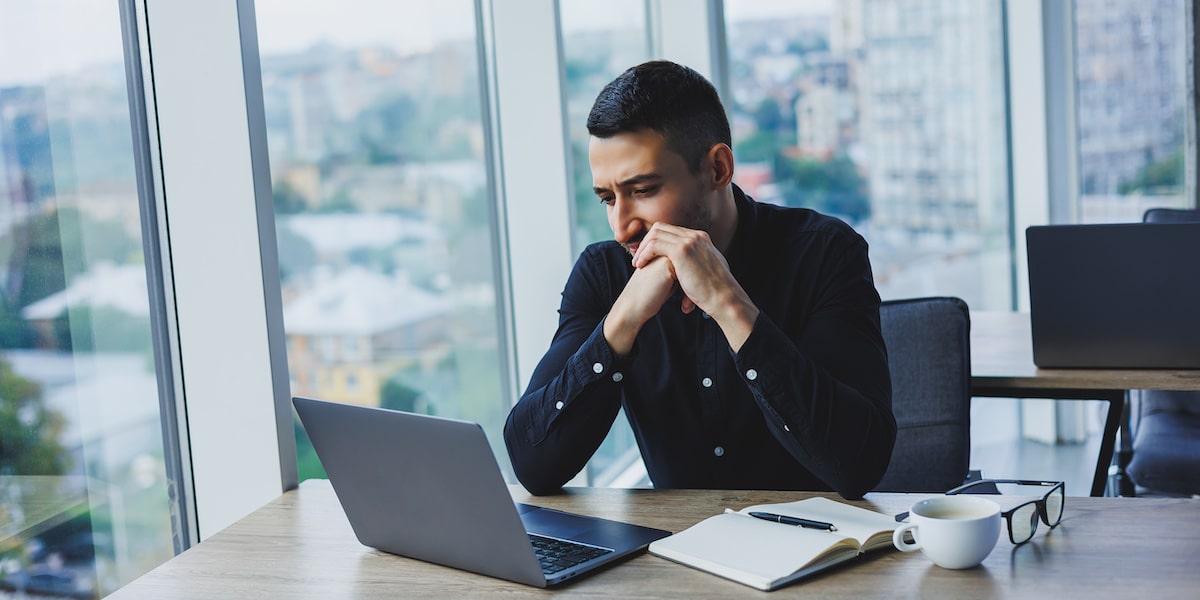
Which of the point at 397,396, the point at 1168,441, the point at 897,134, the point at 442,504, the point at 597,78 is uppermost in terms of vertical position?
the point at 597,78

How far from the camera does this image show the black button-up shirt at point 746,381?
1.56 meters

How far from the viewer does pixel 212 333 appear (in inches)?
72.4

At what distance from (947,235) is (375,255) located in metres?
2.92

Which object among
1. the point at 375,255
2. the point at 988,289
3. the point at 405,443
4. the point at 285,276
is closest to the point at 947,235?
the point at 988,289

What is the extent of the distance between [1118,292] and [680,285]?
109 centimetres

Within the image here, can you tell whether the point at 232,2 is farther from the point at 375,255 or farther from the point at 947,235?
the point at 947,235

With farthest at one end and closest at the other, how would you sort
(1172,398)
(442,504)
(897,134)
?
(897,134), (1172,398), (442,504)

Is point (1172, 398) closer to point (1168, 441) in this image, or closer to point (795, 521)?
point (1168, 441)

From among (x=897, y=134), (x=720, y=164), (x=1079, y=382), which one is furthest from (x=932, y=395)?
(x=897, y=134)

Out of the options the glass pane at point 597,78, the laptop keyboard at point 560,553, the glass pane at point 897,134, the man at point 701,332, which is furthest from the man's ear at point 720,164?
the glass pane at point 897,134

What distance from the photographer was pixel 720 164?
1803 mm

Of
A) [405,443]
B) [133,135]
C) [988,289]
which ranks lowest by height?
[988,289]

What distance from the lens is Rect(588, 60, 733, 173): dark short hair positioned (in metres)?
1.69

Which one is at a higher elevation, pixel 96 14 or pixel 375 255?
pixel 96 14
